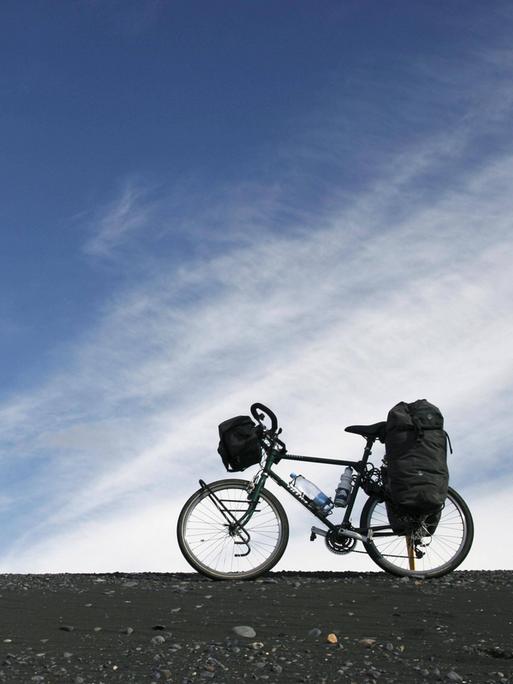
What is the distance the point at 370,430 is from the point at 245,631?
2.99 m

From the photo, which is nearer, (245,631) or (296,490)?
(245,631)

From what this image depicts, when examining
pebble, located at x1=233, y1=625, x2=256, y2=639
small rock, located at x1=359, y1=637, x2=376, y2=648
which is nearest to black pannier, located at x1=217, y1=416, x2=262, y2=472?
pebble, located at x1=233, y1=625, x2=256, y2=639

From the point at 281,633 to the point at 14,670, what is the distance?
7.06 feet

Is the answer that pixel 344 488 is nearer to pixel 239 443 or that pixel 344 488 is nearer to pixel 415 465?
pixel 415 465

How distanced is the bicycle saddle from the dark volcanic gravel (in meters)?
1.51

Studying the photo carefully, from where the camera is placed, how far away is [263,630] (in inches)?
304

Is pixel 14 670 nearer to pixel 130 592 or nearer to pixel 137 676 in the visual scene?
pixel 137 676

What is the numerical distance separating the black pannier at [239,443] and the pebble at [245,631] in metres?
2.36

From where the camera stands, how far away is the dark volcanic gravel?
686 cm

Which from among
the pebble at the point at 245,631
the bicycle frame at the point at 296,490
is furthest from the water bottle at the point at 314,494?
the pebble at the point at 245,631

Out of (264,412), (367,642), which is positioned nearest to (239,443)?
(264,412)

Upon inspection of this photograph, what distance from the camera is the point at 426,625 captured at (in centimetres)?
793

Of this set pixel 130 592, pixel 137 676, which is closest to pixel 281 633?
pixel 137 676

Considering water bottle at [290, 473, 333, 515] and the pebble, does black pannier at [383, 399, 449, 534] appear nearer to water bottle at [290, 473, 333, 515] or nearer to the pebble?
water bottle at [290, 473, 333, 515]
